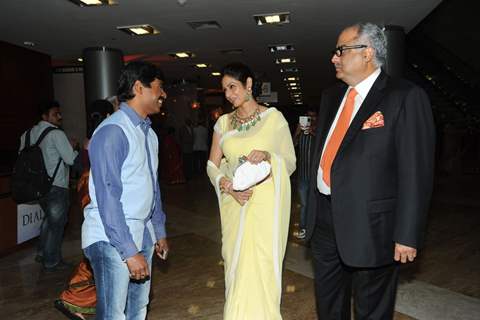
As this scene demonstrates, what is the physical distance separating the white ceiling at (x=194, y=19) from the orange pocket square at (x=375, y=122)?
2.72 meters

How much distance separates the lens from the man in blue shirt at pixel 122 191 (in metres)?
1.69

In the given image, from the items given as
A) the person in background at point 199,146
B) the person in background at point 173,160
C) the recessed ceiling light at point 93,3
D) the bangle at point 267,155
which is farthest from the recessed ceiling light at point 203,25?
the person in background at point 199,146

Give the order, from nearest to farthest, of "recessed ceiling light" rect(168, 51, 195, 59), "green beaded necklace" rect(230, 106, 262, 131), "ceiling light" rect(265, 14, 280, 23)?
"green beaded necklace" rect(230, 106, 262, 131)
"ceiling light" rect(265, 14, 280, 23)
"recessed ceiling light" rect(168, 51, 195, 59)

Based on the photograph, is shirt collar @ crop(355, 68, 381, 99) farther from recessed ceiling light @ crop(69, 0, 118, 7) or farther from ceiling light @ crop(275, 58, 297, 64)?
ceiling light @ crop(275, 58, 297, 64)

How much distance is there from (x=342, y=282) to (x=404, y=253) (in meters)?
0.50

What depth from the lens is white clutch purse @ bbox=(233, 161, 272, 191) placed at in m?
2.37

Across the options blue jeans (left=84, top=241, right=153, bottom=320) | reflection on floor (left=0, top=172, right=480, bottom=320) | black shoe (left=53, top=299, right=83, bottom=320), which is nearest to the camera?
blue jeans (left=84, top=241, right=153, bottom=320)

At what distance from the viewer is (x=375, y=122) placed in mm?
1850

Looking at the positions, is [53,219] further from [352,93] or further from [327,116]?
[352,93]

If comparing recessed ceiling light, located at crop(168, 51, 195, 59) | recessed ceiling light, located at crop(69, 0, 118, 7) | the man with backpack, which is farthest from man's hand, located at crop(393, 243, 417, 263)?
recessed ceiling light, located at crop(168, 51, 195, 59)

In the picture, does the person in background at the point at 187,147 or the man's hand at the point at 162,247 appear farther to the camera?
Result: the person in background at the point at 187,147

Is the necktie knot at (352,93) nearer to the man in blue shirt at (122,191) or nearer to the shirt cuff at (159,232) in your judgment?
the man in blue shirt at (122,191)

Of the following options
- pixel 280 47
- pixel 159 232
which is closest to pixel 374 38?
pixel 159 232

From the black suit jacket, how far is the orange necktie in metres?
0.12
